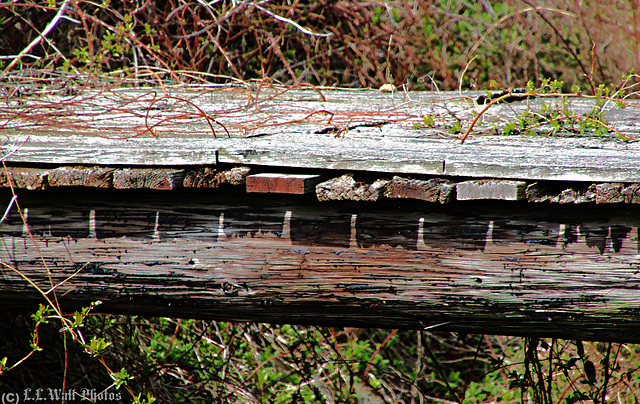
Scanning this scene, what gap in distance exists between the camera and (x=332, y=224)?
160cm

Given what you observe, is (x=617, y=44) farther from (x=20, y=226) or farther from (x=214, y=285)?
(x=20, y=226)

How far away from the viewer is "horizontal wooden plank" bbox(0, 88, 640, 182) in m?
1.40

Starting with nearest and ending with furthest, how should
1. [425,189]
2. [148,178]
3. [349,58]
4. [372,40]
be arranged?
[425,189]
[148,178]
[372,40]
[349,58]

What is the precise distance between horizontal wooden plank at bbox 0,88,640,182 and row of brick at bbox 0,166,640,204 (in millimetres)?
25

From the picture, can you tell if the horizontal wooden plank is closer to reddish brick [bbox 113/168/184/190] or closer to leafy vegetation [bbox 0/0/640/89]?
reddish brick [bbox 113/168/184/190]

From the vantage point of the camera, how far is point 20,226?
187 centimetres

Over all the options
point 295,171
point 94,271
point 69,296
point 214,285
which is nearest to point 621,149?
point 295,171

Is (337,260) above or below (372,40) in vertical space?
below

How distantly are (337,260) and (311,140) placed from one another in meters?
0.36

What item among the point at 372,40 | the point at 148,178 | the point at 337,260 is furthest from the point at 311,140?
the point at 372,40

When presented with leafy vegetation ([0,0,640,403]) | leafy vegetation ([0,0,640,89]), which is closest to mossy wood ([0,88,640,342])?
leafy vegetation ([0,0,640,403])

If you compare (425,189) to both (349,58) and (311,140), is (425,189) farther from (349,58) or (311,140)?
(349,58)

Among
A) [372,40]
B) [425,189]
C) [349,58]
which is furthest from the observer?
[349,58]

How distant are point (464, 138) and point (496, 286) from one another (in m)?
0.42
